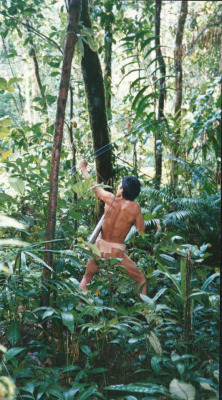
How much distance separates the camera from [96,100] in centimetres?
370

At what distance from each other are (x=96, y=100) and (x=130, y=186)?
116 centimetres

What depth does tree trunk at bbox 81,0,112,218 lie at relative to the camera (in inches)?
143

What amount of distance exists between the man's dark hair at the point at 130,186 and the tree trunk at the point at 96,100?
2.19 ft

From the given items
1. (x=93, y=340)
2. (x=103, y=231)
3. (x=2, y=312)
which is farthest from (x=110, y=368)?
(x=103, y=231)

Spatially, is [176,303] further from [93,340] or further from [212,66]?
[212,66]

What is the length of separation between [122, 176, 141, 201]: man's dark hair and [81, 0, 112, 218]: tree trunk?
669 mm

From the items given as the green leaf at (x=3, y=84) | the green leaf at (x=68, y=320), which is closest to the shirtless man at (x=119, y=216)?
the green leaf at (x=3, y=84)

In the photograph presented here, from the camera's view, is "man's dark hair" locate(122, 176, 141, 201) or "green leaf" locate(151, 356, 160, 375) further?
"man's dark hair" locate(122, 176, 141, 201)

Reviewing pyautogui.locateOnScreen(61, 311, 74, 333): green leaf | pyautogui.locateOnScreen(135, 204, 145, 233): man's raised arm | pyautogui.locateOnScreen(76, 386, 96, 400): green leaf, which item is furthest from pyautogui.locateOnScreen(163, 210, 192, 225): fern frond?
pyautogui.locateOnScreen(76, 386, 96, 400): green leaf

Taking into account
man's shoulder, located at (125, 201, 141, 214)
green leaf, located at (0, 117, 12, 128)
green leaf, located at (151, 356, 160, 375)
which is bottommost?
green leaf, located at (151, 356, 160, 375)

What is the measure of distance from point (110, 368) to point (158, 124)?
272 centimetres

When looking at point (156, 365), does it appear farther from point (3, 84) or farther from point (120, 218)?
point (3, 84)

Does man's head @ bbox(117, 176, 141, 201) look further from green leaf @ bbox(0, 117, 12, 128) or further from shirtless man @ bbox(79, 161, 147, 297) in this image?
green leaf @ bbox(0, 117, 12, 128)

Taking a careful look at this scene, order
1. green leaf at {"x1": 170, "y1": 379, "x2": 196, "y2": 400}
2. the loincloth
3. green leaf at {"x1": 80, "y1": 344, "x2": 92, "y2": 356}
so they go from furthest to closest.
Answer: the loincloth
green leaf at {"x1": 80, "y1": 344, "x2": 92, "y2": 356}
green leaf at {"x1": 170, "y1": 379, "x2": 196, "y2": 400}
